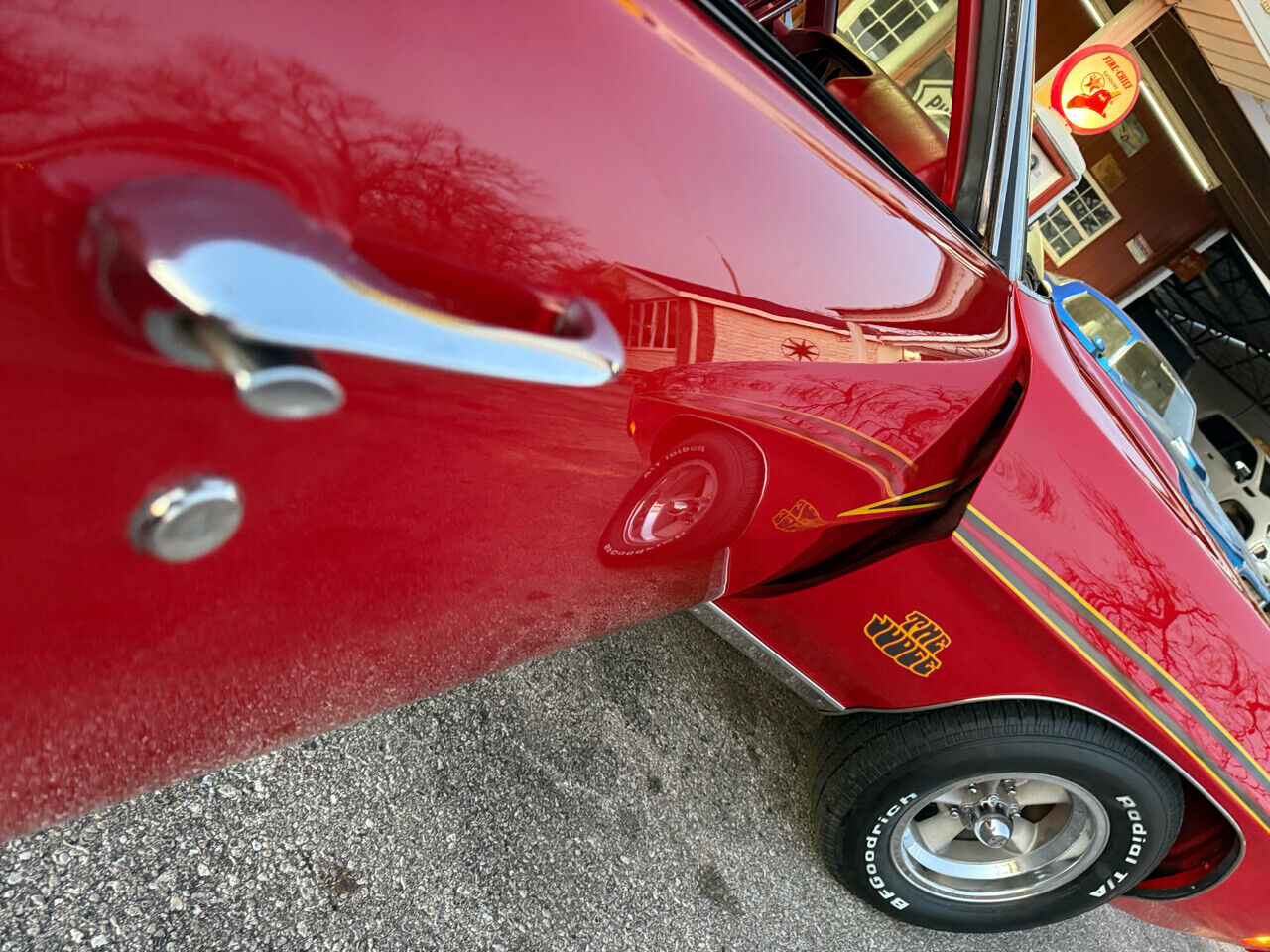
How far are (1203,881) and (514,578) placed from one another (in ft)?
6.08

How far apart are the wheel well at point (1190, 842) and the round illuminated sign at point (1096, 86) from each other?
233 inches

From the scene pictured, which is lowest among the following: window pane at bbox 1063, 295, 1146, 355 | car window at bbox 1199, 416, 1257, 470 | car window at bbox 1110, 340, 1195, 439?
car window at bbox 1199, 416, 1257, 470

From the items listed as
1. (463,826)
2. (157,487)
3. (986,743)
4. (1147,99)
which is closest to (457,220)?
(157,487)

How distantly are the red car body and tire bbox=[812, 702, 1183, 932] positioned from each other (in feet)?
1.30

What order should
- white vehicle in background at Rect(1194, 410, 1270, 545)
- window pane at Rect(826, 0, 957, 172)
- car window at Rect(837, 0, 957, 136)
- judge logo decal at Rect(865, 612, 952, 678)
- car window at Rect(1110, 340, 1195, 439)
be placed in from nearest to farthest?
judge logo decal at Rect(865, 612, 952, 678) → car window at Rect(1110, 340, 1195, 439) → window pane at Rect(826, 0, 957, 172) → car window at Rect(837, 0, 957, 136) → white vehicle in background at Rect(1194, 410, 1270, 545)

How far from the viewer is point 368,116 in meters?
0.52

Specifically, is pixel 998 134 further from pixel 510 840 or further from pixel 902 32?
pixel 902 32

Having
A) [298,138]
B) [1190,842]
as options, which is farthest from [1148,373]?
[298,138]

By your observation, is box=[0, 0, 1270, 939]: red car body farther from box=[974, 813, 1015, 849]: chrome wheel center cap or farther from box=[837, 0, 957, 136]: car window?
box=[837, 0, 957, 136]: car window

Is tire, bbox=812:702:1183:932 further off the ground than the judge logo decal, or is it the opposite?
the judge logo decal

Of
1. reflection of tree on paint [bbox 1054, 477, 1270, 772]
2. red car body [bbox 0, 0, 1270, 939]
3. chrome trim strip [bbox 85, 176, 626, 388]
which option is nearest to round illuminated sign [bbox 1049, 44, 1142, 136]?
reflection of tree on paint [bbox 1054, 477, 1270, 772]

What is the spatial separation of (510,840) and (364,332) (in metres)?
1.34

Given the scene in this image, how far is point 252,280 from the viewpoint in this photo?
41cm

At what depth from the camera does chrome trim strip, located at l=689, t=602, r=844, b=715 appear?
1523mm
